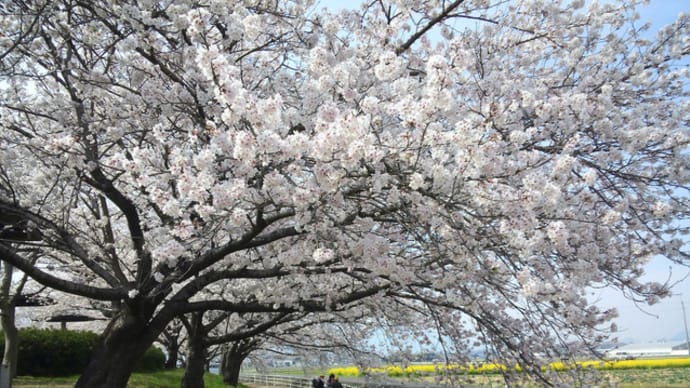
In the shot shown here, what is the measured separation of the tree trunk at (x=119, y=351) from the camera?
6266 millimetres

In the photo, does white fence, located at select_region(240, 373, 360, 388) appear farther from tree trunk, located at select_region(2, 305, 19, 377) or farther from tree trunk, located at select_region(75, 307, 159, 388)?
tree trunk, located at select_region(75, 307, 159, 388)

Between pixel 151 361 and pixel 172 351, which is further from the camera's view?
pixel 172 351

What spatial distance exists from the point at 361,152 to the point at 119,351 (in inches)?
179

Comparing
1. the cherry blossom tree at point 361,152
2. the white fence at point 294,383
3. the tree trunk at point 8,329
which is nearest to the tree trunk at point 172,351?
the white fence at point 294,383

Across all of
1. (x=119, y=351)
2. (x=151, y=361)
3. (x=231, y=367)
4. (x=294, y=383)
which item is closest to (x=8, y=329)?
(x=119, y=351)

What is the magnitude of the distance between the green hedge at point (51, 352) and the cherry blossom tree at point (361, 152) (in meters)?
6.63

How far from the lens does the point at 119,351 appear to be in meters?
6.45

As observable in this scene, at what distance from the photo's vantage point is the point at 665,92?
Result: 22.4ft

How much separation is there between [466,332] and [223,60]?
5.93m

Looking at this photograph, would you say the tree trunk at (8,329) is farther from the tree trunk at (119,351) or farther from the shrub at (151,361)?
the shrub at (151,361)

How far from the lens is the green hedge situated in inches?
493

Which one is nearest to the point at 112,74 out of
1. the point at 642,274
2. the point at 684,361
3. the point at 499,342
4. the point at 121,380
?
the point at 121,380

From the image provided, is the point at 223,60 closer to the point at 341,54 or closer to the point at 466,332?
the point at 341,54

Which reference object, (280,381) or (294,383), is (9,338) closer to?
(294,383)
